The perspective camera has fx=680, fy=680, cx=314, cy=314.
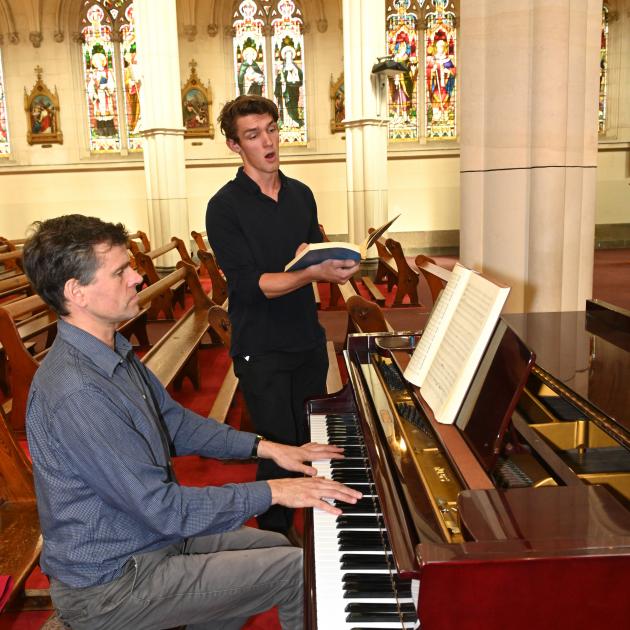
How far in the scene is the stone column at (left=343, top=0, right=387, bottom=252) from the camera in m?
12.1

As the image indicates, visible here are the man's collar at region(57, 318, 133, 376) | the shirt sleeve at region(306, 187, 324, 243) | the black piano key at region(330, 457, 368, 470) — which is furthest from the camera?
the shirt sleeve at region(306, 187, 324, 243)

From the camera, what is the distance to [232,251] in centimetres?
286

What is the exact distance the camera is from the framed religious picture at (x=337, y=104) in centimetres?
1683

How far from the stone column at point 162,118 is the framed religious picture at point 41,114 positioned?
5558 mm

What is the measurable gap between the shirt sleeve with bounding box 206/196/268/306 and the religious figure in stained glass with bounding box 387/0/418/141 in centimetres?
1526

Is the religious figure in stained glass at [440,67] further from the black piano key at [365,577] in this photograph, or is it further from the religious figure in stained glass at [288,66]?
the black piano key at [365,577]

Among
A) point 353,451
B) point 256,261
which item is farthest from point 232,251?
point 353,451

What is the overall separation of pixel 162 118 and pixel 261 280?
410 inches

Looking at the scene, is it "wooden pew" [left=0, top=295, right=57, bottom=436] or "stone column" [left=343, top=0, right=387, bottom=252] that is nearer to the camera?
"wooden pew" [left=0, top=295, right=57, bottom=436]

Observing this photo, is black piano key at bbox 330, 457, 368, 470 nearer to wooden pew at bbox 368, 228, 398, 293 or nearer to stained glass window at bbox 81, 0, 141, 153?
wooden pew at bbox 368, 228, 398, 293

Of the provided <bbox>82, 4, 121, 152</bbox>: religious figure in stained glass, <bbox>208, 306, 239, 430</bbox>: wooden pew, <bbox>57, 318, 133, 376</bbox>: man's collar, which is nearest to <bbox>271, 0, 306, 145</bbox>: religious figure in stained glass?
<bbox>82, 4, 121, 152</bbox>: religious figure in stained glass

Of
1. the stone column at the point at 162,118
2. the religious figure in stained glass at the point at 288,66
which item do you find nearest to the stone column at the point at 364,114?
the stone column at the point at 162,118

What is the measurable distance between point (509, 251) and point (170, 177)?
972 centimetres

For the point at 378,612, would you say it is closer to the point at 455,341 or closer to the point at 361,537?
the point at 361,537
